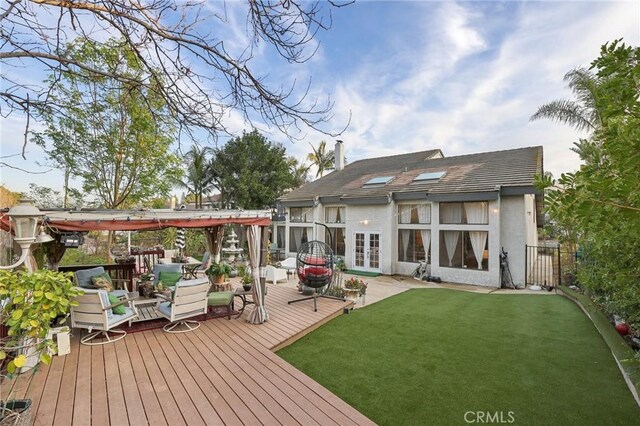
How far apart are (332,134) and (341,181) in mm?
14521

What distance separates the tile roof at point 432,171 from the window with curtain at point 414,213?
767 mm

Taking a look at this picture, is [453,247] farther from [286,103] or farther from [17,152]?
[17,152]

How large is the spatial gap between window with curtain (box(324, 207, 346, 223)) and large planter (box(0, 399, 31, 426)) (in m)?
13.5

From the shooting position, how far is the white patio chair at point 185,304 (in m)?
5.68

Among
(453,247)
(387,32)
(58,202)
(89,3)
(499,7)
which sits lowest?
(453,247)

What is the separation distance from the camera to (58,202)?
13.8 meters

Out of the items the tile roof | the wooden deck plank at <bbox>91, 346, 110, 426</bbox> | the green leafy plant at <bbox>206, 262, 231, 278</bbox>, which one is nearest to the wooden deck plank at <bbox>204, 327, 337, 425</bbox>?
the wooden deck plank at <bbox>91, 346, 110, 426</bbox>

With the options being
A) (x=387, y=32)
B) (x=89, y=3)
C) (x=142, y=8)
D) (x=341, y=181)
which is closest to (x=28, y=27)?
(x=89, y=3)

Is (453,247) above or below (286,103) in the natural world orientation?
below

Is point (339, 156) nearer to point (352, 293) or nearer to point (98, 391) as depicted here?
point (352, 293)

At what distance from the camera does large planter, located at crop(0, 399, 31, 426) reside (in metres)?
2.63

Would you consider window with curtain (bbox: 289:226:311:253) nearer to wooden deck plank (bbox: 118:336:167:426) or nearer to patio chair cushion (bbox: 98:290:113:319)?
patio chair cushion (bbox: 98:290:113:319)

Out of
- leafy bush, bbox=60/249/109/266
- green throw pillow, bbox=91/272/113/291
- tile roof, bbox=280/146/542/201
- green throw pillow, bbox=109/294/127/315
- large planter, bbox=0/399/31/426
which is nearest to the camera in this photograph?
large planter, bbox=0/399/31/426

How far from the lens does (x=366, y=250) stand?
14.4m
